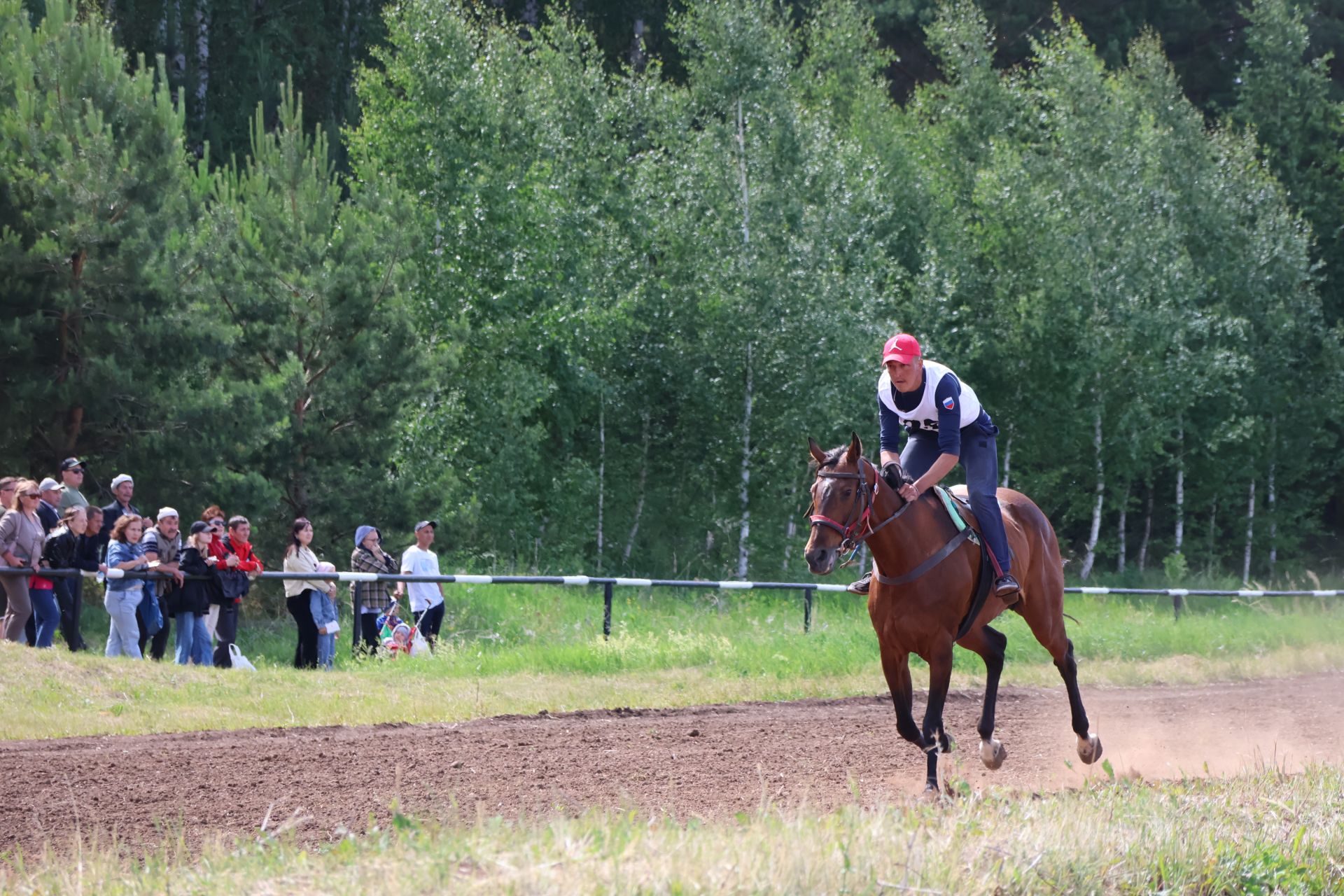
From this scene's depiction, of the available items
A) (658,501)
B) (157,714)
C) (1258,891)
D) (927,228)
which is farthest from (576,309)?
(1258,891)

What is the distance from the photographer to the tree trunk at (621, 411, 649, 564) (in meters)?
30.1

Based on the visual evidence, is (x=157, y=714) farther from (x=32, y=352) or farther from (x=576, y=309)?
(x=576, y=309)

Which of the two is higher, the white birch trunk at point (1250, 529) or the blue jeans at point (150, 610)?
the white birch trunk at point (1250, 529)

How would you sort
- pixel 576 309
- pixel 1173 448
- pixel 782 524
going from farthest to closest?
pixel 1173 448 → pixel 782 524 → pixel 576 309

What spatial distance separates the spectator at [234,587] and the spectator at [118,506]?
101 cm

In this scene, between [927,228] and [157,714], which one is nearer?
[157,714]

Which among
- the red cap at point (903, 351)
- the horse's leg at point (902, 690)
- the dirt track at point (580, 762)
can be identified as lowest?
the dirt track at point (580, 762)

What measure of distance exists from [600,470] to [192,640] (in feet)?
54.0

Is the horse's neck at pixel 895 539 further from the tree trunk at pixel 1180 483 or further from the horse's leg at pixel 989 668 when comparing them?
the tree trunk at pixel 1180 483

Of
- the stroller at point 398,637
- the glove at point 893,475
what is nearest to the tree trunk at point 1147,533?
the stroller at point 398,637

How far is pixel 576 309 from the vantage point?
89.4ft

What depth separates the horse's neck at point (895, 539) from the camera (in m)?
8.23

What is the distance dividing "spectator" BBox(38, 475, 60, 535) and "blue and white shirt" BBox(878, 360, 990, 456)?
9376 mm

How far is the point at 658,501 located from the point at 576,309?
6168 millimetres
